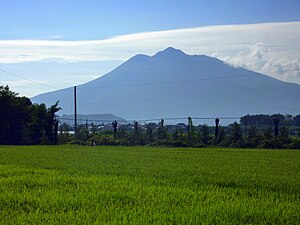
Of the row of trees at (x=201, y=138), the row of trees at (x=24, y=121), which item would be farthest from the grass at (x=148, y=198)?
the row of trees at (x=24, y=121)

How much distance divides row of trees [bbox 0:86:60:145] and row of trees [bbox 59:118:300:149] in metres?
2.42

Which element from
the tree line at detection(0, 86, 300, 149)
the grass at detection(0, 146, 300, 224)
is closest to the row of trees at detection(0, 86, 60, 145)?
the tree line at detection(0, 86, 300, 149)

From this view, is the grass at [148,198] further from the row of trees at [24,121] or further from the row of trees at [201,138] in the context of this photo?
the row of trees at [24,121]

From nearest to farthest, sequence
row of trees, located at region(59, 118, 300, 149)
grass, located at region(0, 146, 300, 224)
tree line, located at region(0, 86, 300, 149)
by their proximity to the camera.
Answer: grass, located at region(0, 146, 300, 224) < row of trees, located at region(59, 118, 300, 149) < tree line, located at region(0, 86, 300, 149)

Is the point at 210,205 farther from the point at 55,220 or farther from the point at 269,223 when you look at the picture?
the point at 55,220

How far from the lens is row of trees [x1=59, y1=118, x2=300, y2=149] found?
102ft

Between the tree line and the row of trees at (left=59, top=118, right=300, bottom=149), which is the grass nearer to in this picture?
the row of trees at (left=59, top=118, right=300, bottom=149)

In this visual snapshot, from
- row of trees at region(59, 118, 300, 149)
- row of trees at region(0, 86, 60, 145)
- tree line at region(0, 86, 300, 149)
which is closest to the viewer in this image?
row of trees at region(59, 118, 300, 149)

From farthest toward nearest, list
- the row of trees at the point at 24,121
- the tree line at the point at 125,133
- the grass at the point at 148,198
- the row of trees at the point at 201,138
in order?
the row of trees at the point at 24,121 → the tree line at the point at 125,133 → the row of trees at the point at 201,138 → the grass at the point at 148,198

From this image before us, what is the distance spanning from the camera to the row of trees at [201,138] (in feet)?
102

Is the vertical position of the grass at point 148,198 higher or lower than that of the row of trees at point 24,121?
lower

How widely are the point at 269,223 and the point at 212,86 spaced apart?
7674 inches

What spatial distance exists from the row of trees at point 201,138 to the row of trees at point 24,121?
2423 millimetres

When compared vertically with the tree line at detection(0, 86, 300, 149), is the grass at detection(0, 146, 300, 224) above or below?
below
